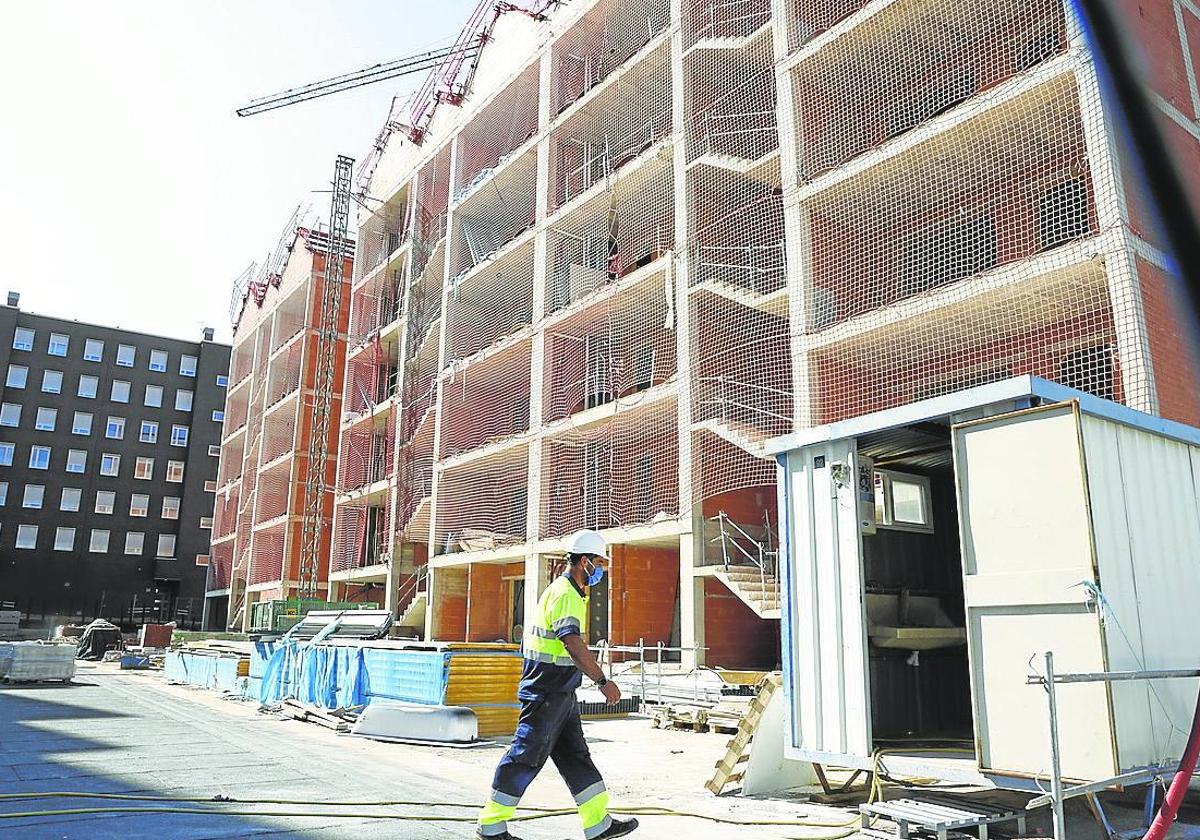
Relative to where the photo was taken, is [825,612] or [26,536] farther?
[26,536]

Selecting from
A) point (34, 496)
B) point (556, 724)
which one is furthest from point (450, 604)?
point (34, 496)

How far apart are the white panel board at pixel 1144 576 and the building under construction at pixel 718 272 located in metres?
3.50

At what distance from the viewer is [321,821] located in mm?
5605

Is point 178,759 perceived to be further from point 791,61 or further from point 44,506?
point 44,506

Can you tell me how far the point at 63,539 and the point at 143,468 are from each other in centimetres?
639

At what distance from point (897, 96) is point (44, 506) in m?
56.3

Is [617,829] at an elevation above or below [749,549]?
below

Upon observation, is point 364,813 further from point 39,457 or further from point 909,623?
point 39,457

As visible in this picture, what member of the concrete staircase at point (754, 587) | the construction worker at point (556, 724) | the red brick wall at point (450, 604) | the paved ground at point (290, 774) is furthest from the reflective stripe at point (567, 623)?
the red brick wall at point (450, 604)

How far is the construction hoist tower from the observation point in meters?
Answer: 40.2

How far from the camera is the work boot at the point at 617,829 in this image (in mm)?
5031

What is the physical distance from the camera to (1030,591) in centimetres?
551

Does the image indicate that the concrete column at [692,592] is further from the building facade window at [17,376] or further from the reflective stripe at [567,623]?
the building facade window at [17,376]

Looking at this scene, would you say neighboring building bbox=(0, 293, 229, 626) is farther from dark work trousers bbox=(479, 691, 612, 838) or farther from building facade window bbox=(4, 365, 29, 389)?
dark work trousers bbox=(479, 691, 612, 838)
